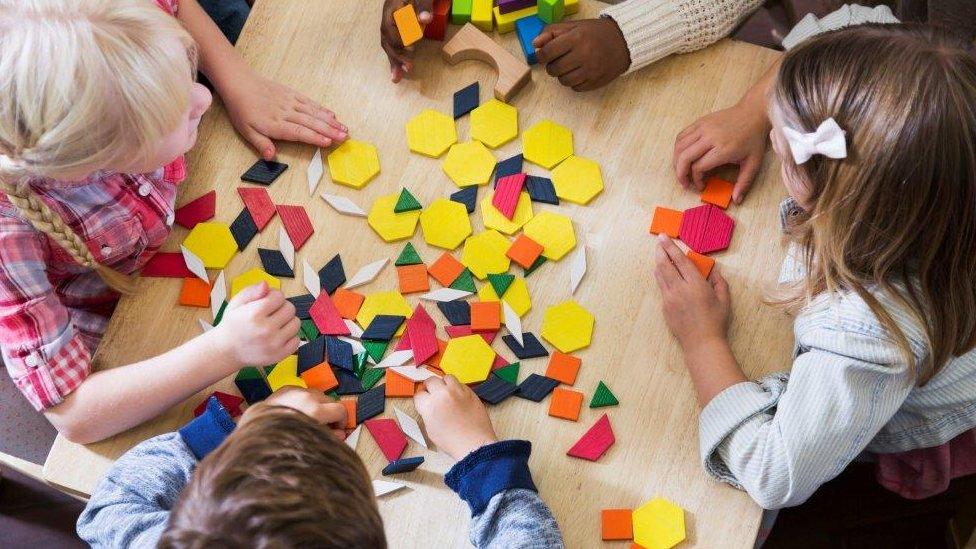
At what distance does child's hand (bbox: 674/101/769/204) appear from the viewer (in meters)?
1.08

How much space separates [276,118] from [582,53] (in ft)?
1.36

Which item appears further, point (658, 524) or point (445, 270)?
point (445, 270)

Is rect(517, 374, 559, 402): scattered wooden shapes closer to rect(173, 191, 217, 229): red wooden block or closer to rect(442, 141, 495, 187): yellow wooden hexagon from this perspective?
rect(442, 141, 495, 187): yellow wooden hexagon

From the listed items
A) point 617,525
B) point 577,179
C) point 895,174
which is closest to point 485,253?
point 577,179

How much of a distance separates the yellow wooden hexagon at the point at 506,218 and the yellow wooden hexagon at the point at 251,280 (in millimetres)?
278

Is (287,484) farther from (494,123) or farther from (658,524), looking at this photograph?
(494,123)

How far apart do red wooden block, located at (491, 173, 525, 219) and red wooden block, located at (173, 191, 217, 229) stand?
370 millimetres

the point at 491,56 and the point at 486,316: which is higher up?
the point at 491,56

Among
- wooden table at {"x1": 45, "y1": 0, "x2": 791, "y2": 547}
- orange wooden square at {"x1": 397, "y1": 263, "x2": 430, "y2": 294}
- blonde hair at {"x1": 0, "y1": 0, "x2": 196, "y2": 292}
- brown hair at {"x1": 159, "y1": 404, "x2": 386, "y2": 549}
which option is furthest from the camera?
orange wooden square at {"x1": 397, "y1": 263, "x2": 430, "y2": 294}

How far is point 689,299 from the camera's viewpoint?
3.29 ft

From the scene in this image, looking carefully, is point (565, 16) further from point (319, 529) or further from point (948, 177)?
point (319, 529)

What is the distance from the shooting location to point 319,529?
0.72 metres

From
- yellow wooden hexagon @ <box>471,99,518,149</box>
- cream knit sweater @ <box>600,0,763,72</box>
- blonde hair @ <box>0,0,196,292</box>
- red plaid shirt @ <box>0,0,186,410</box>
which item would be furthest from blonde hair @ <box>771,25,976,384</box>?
red plaid shirt @ <box>0,0,186,410</box>

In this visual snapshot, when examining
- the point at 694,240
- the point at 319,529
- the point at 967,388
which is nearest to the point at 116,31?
the point at 319,529
